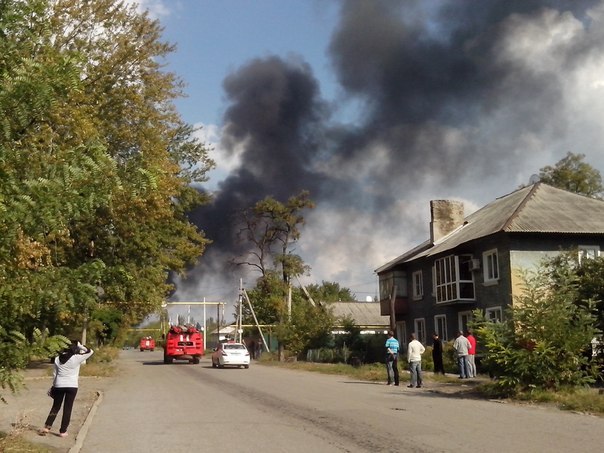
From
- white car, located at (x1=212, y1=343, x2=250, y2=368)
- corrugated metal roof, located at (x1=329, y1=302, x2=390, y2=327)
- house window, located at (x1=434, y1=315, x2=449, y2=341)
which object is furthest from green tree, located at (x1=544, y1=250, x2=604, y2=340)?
corrugated metal roof, located at (x1=329, y1=302, x2=390, y2=327)

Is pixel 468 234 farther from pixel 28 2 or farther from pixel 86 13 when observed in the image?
pixel 28 2

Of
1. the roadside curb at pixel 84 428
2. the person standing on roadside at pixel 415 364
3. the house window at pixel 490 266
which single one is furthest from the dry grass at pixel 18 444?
the house window at pixel 490 266

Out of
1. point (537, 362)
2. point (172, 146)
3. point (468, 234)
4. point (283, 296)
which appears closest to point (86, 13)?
point (172, 146)

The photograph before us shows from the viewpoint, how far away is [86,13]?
25188mm

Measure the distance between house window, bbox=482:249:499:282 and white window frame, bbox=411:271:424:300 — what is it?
7.64m

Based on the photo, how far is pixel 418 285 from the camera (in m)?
43.3

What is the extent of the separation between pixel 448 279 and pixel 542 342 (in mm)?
20114

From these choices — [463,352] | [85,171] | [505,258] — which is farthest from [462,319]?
[85,171]

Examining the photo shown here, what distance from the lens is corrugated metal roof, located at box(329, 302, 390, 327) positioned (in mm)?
69125

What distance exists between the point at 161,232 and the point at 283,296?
19.8 meters

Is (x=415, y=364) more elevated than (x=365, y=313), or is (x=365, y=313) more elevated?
(x=365, y=313)

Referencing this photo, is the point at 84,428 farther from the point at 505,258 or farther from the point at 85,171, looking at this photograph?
the point at 505,258

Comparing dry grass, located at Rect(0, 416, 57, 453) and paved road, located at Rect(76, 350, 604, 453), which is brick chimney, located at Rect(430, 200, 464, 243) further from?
dry grass, located at Rect(0, 416, 57, 453)

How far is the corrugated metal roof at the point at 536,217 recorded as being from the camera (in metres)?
33.1
